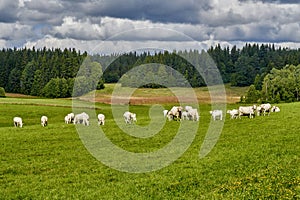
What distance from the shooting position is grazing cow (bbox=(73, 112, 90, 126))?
47.8m

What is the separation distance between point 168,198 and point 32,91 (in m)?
167

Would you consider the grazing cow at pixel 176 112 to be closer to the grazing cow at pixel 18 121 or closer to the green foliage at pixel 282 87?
the grazing cow at pixel 18 121

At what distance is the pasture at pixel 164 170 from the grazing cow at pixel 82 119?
445 inches

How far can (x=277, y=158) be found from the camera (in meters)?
22.6

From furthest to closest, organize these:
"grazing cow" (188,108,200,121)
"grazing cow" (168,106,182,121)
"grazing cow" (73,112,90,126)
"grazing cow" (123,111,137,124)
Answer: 1. "grazing cow" (168,106,182,121)
2. "grazing cow" (123,111,137,124)
3. "grazing cow" (73,112,90,126)
4. "grazing cow" (188,108,200,121)

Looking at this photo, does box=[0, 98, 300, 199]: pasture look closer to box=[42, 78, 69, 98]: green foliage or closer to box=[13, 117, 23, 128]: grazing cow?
box=[13, 117, 23, 128]: grazing cow

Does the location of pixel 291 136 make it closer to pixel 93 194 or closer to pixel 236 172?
pixel 236 172

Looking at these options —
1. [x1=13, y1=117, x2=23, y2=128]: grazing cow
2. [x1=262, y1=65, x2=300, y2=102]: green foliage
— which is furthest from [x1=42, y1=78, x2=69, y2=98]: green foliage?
[x1=13, y1=117, x2=23, y2=128]: grazing cow

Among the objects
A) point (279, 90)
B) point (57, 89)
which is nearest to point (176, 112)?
point (279, 90)

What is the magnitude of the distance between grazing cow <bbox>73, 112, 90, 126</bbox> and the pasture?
11304 millimetres

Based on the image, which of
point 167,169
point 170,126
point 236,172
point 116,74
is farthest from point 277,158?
point 116,74

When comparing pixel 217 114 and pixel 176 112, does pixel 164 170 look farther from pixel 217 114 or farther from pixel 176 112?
pixel 217 114

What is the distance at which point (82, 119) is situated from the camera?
161 feet

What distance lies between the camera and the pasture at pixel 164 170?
16953mm
